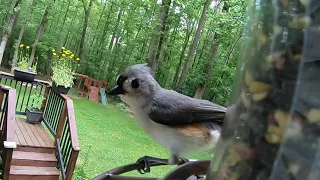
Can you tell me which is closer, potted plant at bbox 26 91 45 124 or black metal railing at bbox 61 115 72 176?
black metal railing at bbox 61 115 72 176

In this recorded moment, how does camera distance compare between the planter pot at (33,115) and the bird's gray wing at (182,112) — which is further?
the planter pot at (33,115)

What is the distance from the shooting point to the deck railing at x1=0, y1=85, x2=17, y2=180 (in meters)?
2.96

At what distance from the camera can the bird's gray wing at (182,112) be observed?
44.9 inches

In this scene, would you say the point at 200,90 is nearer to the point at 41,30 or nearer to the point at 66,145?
the point at 66,145

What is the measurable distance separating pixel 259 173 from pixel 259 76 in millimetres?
113

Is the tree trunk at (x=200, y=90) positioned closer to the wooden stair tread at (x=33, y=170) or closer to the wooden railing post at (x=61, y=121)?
the wooden railing post at (x=61, y=121)

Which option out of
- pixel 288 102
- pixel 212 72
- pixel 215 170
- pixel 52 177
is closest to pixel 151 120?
pixel 215 170

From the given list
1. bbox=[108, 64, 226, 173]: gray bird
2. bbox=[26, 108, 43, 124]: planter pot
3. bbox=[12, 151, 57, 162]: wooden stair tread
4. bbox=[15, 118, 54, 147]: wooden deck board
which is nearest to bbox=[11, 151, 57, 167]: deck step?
bbox=[12, 151, 57, 162]: wooden stair tread

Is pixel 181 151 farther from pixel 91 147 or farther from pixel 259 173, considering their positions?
pixel 91 147

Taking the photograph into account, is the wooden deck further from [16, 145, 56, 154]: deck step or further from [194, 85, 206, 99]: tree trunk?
[194, 85, 206, 99]: tree trunk

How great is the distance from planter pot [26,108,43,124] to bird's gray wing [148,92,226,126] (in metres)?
3.53

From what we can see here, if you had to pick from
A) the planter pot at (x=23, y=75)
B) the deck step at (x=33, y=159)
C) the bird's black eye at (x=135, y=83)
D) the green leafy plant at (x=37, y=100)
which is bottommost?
the deck step at (x=33, y=159)

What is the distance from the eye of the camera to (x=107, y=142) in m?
5.61

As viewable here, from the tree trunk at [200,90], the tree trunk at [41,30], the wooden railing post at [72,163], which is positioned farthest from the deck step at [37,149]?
the tree trunk at [41,30]
